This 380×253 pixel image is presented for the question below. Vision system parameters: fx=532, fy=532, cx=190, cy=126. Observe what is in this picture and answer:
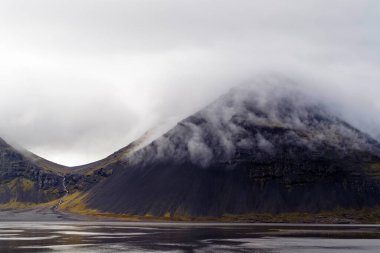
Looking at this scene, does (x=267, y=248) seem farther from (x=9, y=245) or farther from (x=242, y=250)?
(x=9, y=245)

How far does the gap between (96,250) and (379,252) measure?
47631 millimetres

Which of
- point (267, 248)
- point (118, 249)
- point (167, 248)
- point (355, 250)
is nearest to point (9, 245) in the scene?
point (118, 249)

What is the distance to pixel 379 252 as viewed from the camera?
89438 millimetres

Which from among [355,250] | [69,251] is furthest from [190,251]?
[355,250]

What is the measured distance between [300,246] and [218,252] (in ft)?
71.2

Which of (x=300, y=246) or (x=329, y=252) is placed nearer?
(x=329, y=252)

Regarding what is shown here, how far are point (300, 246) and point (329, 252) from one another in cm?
1278

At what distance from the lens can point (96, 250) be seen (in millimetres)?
89812

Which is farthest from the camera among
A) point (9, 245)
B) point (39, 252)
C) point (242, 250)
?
point (9, 245)

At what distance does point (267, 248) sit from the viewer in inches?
3802

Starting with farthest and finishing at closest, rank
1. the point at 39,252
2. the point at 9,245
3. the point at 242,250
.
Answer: the point at 9,245 < the point at 242,250 < the point at 39,252

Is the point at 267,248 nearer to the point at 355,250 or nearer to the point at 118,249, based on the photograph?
the point at 355,250

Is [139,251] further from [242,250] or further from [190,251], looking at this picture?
[242,250]

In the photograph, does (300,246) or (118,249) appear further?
(300,246)
